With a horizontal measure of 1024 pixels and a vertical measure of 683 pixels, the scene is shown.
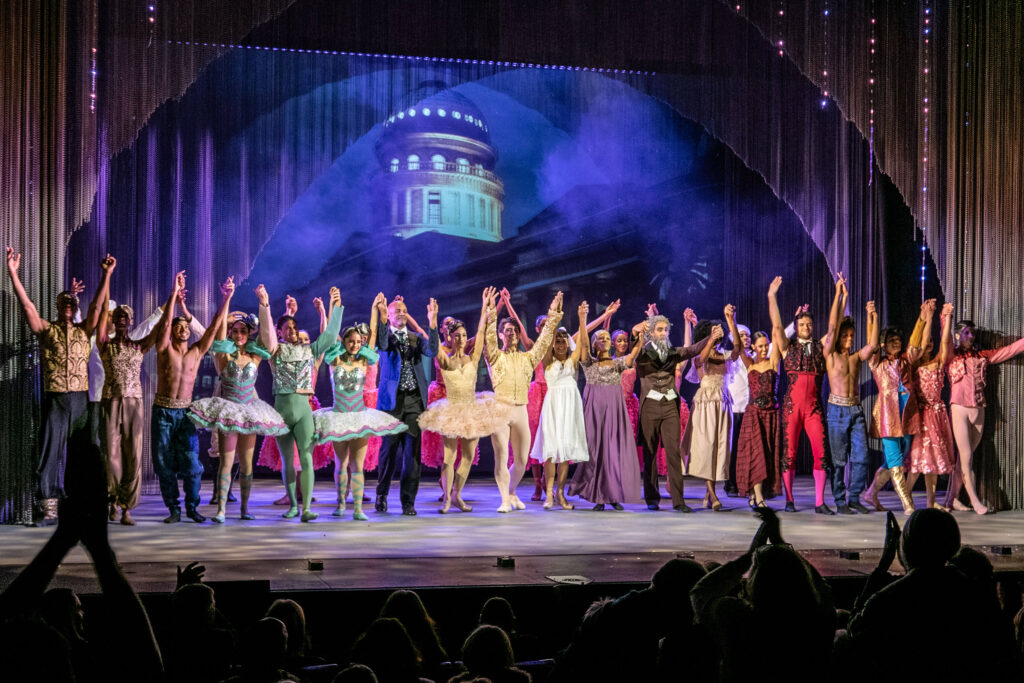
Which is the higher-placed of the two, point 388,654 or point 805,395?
point 805,395

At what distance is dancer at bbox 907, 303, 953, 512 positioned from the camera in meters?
7.99

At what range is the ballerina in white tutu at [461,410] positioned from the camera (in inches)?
288

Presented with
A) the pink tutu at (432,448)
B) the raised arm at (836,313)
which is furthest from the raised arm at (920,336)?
the pink tutu at (432,448)

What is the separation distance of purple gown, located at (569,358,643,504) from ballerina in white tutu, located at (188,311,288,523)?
2454 millimetres

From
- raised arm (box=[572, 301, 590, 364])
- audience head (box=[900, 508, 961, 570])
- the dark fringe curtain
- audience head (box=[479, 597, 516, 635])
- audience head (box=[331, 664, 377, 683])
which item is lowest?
audience head (box=[479, 597, 516, 635])

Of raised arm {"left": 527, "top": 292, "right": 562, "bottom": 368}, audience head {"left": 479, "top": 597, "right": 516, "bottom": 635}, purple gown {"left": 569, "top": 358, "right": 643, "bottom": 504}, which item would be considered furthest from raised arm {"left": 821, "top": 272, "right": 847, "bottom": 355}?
audience head {"left": 479, "top": 597, "right": 516, "bottom": 635}

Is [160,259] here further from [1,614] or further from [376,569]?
[1,614]

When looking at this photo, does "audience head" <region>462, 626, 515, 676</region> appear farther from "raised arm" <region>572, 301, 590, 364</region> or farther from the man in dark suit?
"raised arm" <region>572, 301, 590, 364</region>

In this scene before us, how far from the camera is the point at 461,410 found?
7.41 meters

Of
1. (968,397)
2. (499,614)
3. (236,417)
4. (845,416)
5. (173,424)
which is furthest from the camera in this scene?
(968,397)

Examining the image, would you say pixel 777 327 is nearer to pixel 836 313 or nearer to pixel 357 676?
pixel 836 313

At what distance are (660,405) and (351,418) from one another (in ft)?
8.02

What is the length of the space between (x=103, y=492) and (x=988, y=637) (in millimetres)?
1763

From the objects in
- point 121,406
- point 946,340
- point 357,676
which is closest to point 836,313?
point 946,340
